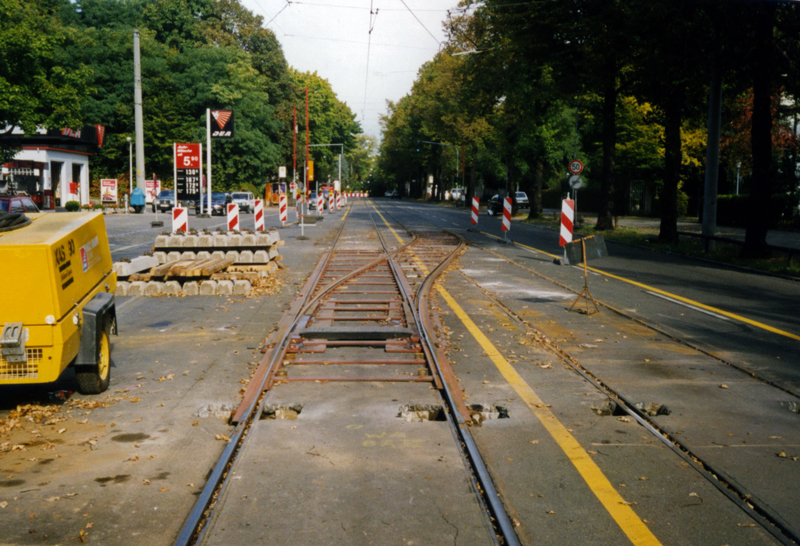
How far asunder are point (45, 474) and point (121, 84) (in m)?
65.3

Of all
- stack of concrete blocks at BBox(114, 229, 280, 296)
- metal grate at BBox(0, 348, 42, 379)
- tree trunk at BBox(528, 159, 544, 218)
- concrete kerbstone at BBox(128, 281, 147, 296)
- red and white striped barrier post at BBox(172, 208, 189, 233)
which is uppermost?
tree trunk at BBox(528, 159, 544, 218)

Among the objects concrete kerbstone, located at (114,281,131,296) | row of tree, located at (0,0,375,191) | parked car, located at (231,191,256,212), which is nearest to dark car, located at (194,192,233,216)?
parked car, located at (231,191,256,212)

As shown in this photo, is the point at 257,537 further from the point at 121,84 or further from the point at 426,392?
the point at 121,84

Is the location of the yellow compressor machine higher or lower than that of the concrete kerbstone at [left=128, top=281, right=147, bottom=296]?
higher

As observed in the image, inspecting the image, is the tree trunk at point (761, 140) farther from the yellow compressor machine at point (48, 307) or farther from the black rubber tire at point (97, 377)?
the yellow compressor machine at point (48, 307)

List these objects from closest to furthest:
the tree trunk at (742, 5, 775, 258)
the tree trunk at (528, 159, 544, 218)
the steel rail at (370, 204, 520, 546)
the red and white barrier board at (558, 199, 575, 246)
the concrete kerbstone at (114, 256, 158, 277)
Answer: the steel rail at (370, 204, 520, 546)
the concrete kerbstone at (114, 256, 158, 277)
the red and white barrier board at (558, 199, 575, 246)
the tree trunk at (742, 5, 775, 258)
the tree trunk at (528, 159, 544, 218)

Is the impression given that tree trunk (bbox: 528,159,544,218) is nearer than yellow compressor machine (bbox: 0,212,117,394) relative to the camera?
No

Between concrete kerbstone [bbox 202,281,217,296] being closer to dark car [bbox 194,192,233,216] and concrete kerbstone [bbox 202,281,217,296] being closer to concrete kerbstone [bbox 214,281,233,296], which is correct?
concrete kerbstone [bbox 214,281,233,296]

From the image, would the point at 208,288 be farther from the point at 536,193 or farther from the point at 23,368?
the point at 536,193

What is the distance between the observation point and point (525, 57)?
107 feet

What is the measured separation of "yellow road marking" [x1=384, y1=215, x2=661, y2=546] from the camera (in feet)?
13.1

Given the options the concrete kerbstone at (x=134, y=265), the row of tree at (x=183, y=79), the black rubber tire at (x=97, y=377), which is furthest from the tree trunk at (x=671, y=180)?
the row of tree at (x=183, y=79)

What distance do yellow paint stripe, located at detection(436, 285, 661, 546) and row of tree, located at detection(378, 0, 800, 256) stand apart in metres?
15.4

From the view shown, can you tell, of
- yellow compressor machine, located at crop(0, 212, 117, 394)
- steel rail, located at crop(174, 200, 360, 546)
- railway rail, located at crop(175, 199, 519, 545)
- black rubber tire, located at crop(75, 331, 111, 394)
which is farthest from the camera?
black rubber tire, located at crop(75, 331, 111, 394)
